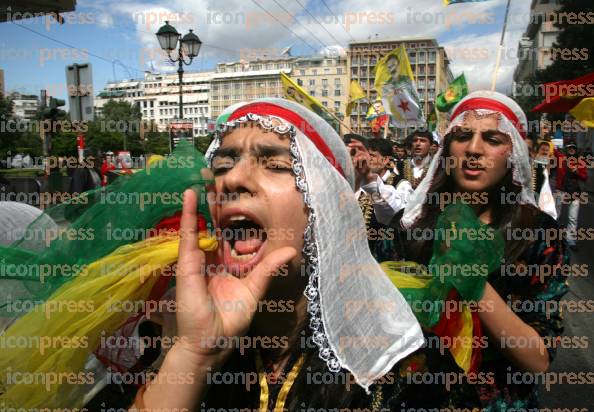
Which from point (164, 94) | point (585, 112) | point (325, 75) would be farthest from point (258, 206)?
point (164, 94)

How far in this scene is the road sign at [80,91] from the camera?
814 centimetres

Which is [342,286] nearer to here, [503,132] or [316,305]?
[316,305]

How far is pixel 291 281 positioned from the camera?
156 cm

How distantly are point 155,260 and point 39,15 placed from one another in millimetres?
7715

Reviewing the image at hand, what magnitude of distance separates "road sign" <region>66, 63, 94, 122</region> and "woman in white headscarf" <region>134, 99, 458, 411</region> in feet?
24.5

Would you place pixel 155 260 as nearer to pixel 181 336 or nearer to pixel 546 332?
pixel 181 336

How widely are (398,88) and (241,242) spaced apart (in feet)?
29.9

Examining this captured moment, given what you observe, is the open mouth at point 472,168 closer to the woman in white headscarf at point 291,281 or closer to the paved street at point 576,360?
the woman in white headscarf at point 291,281

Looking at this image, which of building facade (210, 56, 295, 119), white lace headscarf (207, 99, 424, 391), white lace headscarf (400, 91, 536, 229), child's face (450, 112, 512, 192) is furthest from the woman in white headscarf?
building facade (210, 56, 295, 119)

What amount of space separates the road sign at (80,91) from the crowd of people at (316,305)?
291 inches

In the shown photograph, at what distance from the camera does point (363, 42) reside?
108188 millimetres

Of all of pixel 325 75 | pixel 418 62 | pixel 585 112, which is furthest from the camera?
pixel 325 75

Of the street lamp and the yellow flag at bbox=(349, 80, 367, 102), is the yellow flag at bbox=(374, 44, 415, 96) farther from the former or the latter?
the street lamp

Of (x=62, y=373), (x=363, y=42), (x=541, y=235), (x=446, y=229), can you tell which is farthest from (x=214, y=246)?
(x=363, y=42)
